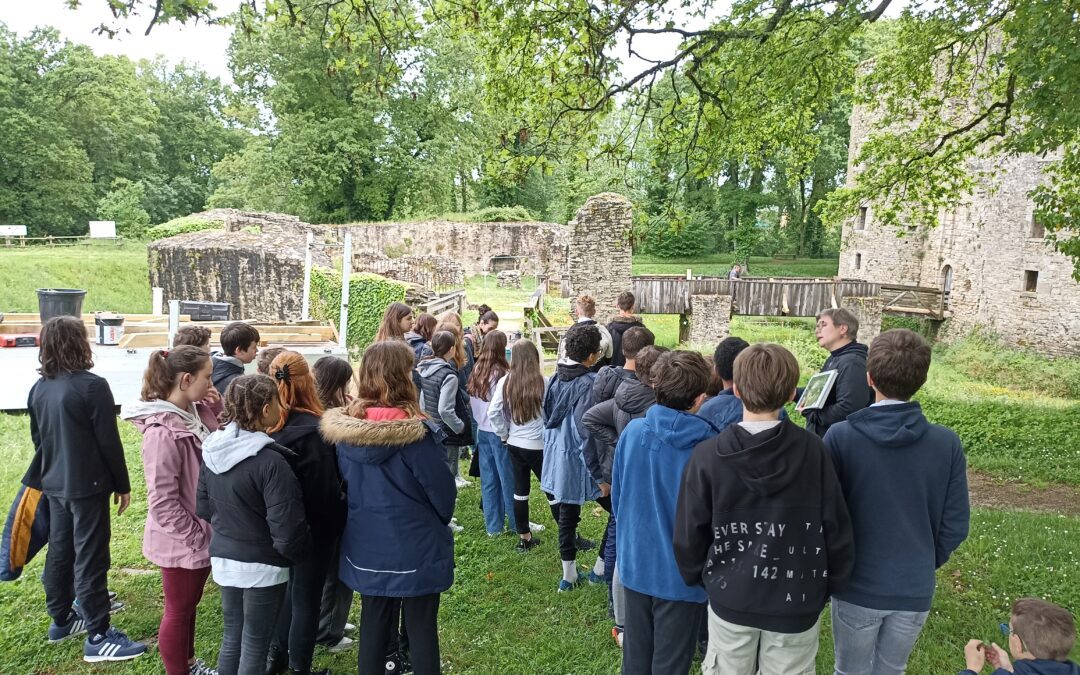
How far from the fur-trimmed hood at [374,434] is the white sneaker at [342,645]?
1537mm

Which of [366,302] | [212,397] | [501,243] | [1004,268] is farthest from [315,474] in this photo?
[501,243]

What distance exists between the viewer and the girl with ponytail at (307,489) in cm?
306

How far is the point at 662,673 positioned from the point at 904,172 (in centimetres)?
773

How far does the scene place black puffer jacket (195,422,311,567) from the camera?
2830mm

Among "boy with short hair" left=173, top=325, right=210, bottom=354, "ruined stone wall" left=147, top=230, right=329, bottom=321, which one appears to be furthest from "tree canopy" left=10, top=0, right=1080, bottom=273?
"ruined stone wall" left=147, top=230, right=329, bottom=321

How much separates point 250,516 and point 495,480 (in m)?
2.69

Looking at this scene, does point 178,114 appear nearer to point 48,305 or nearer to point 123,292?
point 123,292

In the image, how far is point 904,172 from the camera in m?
8.53

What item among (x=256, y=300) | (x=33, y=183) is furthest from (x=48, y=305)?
(x=33, y=183)

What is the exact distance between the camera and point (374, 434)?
2887mm

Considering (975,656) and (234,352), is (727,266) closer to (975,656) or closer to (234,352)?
(234,352)

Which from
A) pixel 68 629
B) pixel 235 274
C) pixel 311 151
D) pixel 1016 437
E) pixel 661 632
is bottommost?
pixel 1016 437

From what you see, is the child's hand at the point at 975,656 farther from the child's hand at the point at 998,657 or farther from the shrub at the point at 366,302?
the shrub at the point at 366,302

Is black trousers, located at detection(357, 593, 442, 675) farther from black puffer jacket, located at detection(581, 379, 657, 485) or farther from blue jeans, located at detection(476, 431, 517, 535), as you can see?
blue jeans, located at detection(476, 431, 517, 535)
